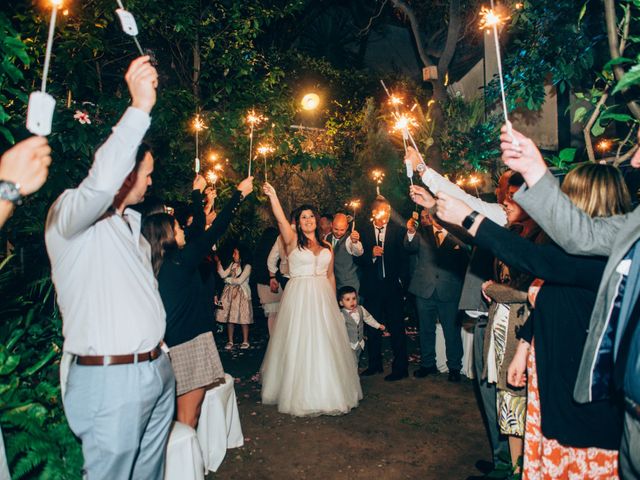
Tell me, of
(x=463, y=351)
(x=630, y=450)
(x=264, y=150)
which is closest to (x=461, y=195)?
(x=630, y=450)

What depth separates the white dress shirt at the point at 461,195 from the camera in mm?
3172

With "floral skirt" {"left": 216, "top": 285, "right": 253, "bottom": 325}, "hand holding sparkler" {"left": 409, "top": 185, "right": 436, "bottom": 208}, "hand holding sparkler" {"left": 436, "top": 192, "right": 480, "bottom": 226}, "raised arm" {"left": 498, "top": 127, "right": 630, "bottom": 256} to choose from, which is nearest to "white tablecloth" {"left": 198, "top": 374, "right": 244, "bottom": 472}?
"hand holding sparkler" {"left": 409, "top": 185, "right": 436, "bottom": 208}

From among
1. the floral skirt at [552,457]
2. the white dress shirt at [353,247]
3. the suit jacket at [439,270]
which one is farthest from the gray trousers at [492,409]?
the white dress shirt at [353,247]

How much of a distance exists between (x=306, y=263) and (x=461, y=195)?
2635 mm

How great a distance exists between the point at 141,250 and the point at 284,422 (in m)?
3.32

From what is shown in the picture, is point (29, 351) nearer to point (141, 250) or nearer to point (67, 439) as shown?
point (67, 439)

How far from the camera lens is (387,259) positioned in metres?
6.90

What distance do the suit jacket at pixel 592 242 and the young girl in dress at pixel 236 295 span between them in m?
6.67

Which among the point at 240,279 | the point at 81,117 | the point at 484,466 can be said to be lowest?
the point at 484,466

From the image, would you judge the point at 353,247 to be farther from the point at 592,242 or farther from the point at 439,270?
the point at 592,242

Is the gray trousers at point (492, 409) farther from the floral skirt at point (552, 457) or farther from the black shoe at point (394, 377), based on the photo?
the black shoe at point (394, 377)

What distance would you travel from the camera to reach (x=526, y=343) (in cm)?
284

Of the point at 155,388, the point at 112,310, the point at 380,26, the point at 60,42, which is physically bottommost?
the point at 155,388

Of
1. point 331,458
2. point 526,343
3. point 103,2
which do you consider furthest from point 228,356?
point 526,343
